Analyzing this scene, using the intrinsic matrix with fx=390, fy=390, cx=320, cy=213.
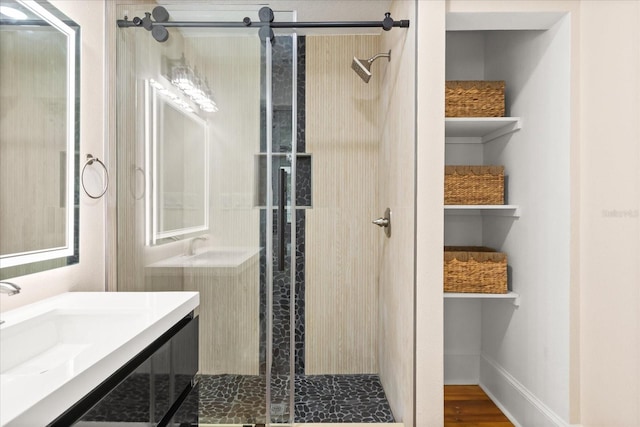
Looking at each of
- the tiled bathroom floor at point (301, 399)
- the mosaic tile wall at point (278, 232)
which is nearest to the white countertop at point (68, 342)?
the mosaic tile wall at point (278, 232)

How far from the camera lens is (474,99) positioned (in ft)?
7.25

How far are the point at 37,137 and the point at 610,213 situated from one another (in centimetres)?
223

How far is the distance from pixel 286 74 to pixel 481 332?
213cm

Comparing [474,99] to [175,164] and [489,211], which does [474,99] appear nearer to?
[489,211]

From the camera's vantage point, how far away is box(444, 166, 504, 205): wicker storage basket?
219 centimetres

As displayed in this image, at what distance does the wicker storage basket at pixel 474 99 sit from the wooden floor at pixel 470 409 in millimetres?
1722

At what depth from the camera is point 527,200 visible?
213 centimetres

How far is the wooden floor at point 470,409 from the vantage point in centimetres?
218

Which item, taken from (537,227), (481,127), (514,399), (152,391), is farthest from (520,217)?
(152,391)

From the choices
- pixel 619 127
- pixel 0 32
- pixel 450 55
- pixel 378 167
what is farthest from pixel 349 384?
pixel 0 32

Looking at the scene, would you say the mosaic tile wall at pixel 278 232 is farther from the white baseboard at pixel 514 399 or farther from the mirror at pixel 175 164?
the white baseboard at pixel 514 399

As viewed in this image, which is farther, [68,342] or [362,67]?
[362,67]

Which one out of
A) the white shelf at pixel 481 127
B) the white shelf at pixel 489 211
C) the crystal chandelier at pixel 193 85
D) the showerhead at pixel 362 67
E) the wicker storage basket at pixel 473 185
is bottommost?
the white shelf at pixel 489 211

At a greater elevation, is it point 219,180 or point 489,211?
point 219,180
